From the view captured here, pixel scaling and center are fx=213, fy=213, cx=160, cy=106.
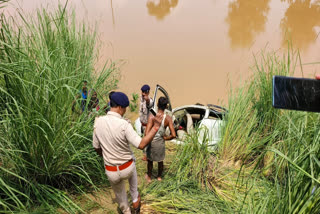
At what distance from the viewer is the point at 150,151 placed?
3561 millimetres

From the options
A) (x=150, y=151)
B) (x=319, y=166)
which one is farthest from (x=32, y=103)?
(x=319, y=166)

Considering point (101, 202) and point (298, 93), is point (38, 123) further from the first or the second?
point (298, 93)

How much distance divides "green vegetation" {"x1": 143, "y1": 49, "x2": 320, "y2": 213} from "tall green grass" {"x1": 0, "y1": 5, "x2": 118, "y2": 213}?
1243 mm

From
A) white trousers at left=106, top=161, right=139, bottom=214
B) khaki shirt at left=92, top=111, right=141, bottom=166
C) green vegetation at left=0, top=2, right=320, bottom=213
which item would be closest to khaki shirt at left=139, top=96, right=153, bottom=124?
green vegetation at left=0, top=2, right=320, bottom=213

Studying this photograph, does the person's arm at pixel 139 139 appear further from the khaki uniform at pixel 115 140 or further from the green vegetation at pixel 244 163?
the green vegetation at pixel 244 163

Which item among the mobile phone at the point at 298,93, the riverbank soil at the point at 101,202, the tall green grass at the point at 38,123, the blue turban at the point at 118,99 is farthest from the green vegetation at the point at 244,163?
the blue turban at the point at 118,99

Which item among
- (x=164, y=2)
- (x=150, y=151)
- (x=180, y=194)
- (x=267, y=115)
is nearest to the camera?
(x=180, y=194)

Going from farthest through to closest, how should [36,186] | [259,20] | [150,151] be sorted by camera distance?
1. [259,20]
2. [150,151]
3. [36,186]

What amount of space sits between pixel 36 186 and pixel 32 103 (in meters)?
1.08

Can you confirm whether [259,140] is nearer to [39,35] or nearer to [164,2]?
[39,35]

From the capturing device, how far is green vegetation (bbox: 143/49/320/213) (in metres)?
2.16

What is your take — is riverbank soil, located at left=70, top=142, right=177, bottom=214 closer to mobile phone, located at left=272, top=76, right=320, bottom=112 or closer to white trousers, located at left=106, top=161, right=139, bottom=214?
white trousers, located at left=106, top=161, right=139, bottom=214

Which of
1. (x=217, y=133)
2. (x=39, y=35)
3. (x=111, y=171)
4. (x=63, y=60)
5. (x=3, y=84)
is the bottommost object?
(x=217, y=133)

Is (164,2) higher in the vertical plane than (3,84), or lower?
higher
